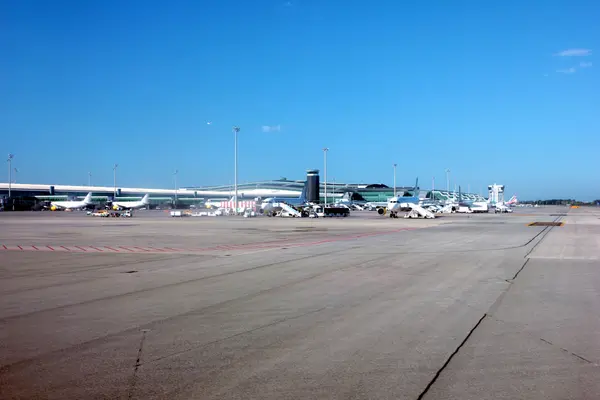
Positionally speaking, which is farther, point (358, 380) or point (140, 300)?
point (140, 300)

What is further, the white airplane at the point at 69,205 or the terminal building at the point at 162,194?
the terminal building at the point at 162,194

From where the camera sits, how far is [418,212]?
65688 mm

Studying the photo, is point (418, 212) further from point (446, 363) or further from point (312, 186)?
point (446, 363)

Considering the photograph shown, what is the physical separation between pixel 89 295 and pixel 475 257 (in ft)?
44.9

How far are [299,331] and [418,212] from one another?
59746 mm

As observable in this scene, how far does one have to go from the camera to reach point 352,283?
42.1 ft

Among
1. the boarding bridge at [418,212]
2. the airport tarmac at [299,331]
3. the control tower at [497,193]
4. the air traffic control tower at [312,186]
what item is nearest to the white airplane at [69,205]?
the air traffic control tower at [312,186]

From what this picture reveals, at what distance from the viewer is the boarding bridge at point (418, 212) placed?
6506 cm

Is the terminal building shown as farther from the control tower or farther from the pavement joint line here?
the pavement joint line

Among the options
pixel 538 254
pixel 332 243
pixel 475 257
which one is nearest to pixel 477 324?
pixel 475 257

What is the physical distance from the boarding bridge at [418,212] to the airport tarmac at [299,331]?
161 ft

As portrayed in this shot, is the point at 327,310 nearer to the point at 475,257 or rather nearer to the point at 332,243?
the point at 475,257

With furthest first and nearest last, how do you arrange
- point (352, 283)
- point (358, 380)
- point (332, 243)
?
point (332, 243) < point (352, 283) < point (358, 380)

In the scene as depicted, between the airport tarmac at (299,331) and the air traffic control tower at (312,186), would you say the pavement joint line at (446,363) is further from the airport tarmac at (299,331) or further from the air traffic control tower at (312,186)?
the air traffic control tower at (312,186)
